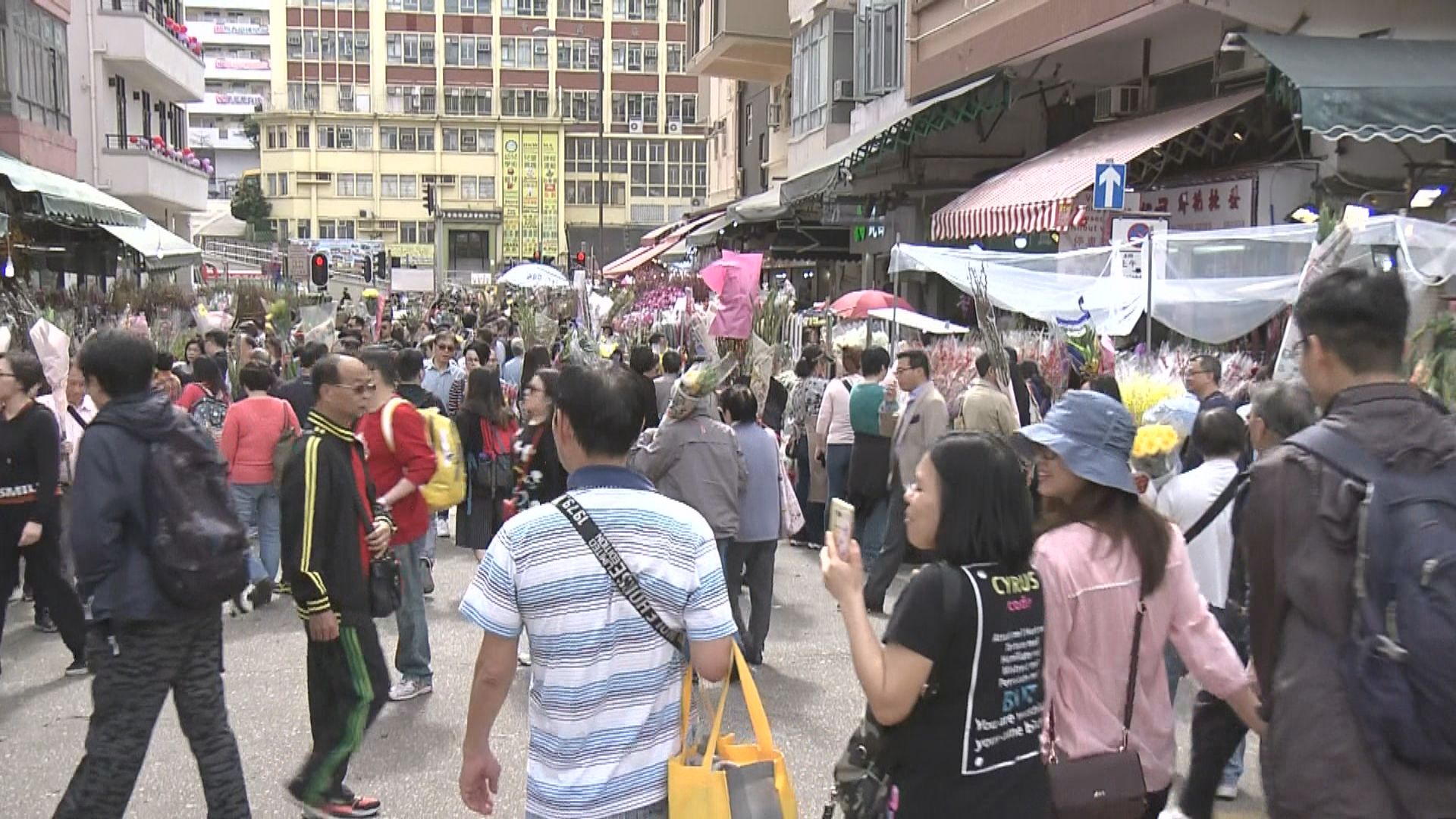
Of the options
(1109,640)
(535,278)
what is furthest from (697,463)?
(535,278)

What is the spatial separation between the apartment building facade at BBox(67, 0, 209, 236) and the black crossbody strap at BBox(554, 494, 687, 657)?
25.1 m

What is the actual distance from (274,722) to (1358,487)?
5.34 m

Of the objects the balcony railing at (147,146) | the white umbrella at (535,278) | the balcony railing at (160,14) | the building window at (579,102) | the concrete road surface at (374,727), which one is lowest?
the concrete road surface at (374,727)

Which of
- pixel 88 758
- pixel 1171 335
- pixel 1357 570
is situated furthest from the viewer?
pixel 1171 335

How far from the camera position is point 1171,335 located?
10.8 meters

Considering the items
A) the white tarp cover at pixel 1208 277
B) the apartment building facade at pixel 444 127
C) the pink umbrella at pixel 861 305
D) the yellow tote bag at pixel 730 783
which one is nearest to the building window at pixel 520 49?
the apartment building facade at pixel 444 127

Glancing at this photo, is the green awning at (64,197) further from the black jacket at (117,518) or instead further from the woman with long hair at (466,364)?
the black jacket at (117,518)

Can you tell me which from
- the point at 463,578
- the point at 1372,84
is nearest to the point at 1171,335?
the point at 1372,84

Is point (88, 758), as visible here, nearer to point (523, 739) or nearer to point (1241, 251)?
point (523, 739)

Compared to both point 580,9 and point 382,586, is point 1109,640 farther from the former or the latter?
point 580,9

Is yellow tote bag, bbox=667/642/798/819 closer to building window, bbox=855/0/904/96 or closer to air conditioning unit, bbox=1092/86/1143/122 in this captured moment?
air conditioning unit, bbox=1092/86/1143/122

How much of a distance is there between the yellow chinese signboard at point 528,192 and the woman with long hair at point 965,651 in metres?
72.7

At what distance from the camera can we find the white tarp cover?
6773mm

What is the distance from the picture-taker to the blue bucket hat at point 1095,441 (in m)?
3.04
